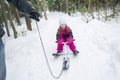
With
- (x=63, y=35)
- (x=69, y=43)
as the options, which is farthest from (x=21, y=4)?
(x=63, y=35)

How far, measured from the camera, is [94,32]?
702 cm

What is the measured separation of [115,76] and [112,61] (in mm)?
646

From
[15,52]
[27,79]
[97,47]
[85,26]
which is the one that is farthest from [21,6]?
[85,26]

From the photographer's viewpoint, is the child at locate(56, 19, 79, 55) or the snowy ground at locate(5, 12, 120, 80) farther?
the child at locate(56, 19, 79, 55)

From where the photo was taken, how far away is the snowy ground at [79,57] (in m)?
4.74

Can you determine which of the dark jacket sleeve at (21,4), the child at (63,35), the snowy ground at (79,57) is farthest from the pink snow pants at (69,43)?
the dark jacket sleeve at (21,4)

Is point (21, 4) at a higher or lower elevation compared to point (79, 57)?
higher

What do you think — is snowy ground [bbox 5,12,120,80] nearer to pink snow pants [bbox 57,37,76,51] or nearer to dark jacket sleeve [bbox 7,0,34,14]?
pink snow pants [bbox 57,37,76,51]

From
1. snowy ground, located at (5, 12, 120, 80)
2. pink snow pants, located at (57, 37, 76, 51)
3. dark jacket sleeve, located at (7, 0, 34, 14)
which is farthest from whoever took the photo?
pink snow pants, located at (57, 37, 76, 51)

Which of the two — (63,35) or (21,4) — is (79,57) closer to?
(63,35)

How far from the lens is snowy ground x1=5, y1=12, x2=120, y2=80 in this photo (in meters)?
4.74

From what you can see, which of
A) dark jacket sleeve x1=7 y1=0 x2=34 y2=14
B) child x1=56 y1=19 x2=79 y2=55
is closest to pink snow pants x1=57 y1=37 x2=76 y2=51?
child x1=56 y1=19 x2=79 y2=55

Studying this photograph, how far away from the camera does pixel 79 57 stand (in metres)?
5.60

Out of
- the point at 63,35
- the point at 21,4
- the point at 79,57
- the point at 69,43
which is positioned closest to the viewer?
the point at 21,4
